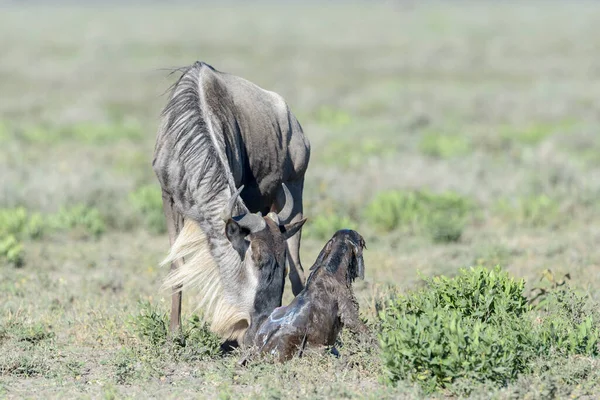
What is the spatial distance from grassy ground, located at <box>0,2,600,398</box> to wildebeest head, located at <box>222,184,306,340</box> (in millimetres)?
412

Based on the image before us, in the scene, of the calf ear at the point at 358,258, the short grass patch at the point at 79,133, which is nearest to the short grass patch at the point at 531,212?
the calf ear at the point at 358,258

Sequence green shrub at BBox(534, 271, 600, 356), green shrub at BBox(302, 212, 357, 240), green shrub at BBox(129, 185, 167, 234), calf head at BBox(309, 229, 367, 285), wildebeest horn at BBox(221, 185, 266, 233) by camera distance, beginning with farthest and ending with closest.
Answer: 1. green shrub at BBox(129, 185, 167, 234)
2. green shrub at BBox(302, 212, 357, 240)
3. calf head at BBox(309, 229, 367, 285)
4. wildebeest horn at BBox(221, 185, 266, 233)
5. green shrub at BBox(534, 271, 600, 356)

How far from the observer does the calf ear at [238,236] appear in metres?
5.72

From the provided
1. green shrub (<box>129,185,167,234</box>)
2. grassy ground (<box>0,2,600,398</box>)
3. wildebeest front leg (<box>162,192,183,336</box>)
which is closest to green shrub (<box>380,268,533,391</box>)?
grassy ground (<box>0,2,600,398</box>)

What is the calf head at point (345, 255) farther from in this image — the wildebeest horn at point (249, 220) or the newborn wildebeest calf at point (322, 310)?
the wildebeest horn at point (249, 220)

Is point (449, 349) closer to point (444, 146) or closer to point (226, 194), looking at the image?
point (226, 194)

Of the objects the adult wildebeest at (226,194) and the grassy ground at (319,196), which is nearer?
the grassy ground at (319,196)

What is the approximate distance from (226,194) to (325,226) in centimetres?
465

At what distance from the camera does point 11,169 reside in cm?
1448

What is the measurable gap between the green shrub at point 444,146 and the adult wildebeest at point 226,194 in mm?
9707

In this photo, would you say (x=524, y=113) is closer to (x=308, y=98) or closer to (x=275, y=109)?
(x=308, y=98)

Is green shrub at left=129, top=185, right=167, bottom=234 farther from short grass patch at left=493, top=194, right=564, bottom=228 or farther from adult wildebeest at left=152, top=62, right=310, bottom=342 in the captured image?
short grass patch at left=493, top=194, right=564, bottom=228

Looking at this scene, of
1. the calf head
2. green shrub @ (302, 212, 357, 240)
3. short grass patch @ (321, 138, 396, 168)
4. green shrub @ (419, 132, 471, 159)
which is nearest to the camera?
the calf head

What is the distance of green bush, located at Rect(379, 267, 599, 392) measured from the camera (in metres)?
4.99
